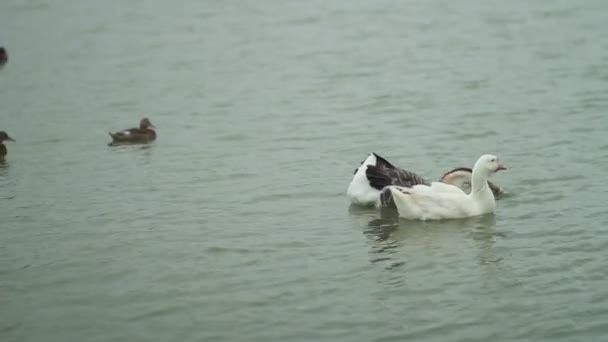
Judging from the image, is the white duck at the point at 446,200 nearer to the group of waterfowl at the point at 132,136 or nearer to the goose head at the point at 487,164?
the goose head at the point at 487,164

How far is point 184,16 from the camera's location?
2678cm

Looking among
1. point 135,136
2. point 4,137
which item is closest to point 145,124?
point 135,136

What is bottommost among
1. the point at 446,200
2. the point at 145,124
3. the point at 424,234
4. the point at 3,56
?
the point at 424,234

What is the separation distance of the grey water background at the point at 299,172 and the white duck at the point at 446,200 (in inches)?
7.0

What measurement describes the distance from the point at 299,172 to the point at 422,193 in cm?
271

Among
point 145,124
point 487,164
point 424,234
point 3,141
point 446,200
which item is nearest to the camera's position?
point 424,234

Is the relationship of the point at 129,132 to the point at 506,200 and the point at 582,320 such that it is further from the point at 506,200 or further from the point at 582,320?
the point at 582,320

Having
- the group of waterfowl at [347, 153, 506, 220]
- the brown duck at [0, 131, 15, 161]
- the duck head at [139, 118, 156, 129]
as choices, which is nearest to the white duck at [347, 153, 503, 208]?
the group of waterfowl at [347, 153, 506, 220]

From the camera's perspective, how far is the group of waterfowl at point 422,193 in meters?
11.1

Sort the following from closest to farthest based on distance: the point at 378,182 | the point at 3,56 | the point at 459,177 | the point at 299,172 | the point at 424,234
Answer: the point at 424,234 < the point at 378,182 < the point at 459,177 < the point at 299,172 < the point at 3,56

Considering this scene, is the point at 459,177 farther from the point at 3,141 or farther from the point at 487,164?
the point at 3,141

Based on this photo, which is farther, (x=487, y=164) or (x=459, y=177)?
(x=459, y=177)

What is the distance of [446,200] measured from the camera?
1111 centimetres

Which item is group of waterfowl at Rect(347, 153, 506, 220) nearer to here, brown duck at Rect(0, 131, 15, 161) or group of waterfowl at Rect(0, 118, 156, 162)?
group of waterfowl at Rect(0, 118, 156, 162)
